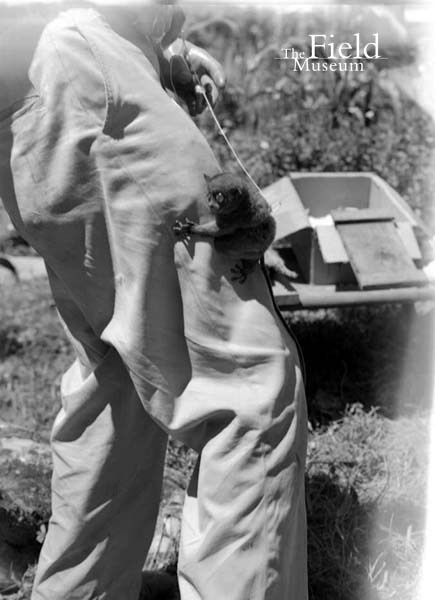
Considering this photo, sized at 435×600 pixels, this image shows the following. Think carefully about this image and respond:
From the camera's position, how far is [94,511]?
70.6 inches

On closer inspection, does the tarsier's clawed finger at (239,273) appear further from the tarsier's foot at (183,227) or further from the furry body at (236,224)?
the tarsier's foot at (183,227)

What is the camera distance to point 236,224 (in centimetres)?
141

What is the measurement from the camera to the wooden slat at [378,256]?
3023 mm

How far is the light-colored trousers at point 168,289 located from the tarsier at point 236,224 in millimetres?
19

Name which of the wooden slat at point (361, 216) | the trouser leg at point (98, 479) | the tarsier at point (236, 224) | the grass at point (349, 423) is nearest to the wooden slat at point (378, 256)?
the wooden slat at point (361, 216)

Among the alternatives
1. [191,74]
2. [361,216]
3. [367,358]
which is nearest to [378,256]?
[361,216]

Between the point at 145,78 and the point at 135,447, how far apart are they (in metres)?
0.79

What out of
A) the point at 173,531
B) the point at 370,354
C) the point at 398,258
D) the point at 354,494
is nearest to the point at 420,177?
the point at 370,354

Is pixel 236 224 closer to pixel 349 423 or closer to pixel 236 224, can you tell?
pixel 236 224

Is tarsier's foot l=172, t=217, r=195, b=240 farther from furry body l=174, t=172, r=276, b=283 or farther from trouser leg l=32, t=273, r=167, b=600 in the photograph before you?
trouser leg l=32, t=273, r=167, b=600

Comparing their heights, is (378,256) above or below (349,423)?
Answer: above

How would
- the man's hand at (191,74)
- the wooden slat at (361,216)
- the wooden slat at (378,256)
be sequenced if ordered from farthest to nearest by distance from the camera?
the wooden slat at (361,216) → the wooden slat at (378,256) → the man's hand at (191,74)

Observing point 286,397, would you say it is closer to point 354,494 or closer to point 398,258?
point 354,494

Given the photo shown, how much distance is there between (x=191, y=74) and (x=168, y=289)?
19.8 inches
